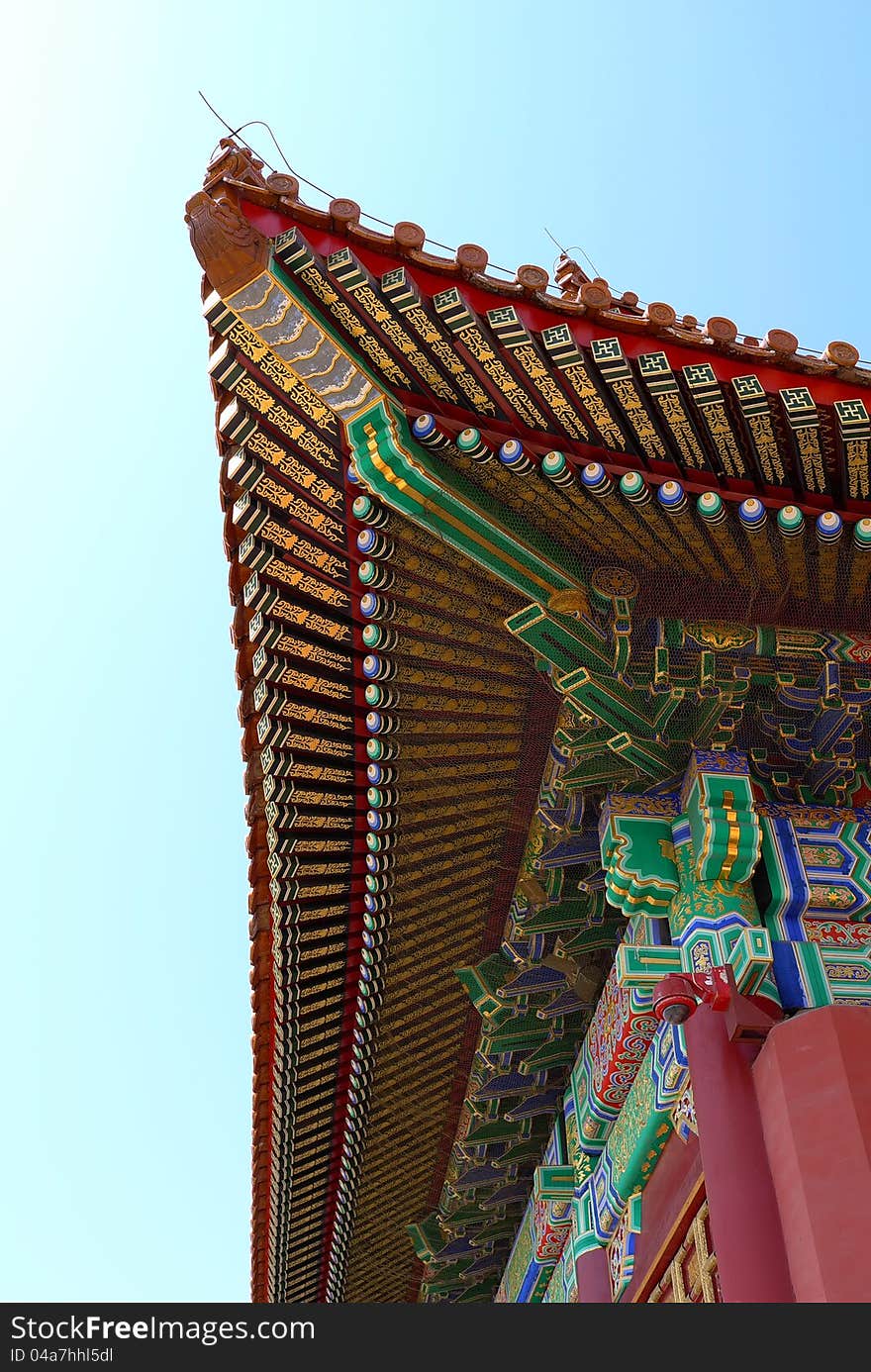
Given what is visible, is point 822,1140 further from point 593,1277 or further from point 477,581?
point 593,1277

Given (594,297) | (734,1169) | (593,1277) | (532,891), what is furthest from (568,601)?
(593,1277)

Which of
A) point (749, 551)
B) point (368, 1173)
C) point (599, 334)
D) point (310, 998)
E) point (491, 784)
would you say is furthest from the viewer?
point (368, 1173)

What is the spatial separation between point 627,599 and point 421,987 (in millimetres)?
2879

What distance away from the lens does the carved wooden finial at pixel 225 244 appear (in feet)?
16.1

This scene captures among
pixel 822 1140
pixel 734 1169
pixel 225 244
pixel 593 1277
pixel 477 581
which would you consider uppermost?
pixel 225 244

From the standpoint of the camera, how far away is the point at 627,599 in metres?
5.48

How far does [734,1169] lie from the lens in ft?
14.6

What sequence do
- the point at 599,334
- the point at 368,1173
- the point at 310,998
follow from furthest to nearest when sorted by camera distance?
the point at 368,1173 → the point at 310,998 → the point at 599,334

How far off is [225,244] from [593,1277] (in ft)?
16.4

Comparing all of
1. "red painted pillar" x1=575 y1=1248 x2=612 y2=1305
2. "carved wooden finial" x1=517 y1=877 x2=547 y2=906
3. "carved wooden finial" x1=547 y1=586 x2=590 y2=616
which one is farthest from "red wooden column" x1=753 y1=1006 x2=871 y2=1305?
"red painted pillar" x1=575 y1=1248 x2=612 y2=1305

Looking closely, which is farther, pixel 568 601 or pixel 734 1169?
pixel 568 601

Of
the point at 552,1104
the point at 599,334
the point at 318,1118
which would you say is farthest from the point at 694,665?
the point at 318,1118

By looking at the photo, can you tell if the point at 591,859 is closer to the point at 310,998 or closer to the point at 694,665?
the point at 694,665

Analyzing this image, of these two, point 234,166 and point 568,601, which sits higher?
point 234,166
